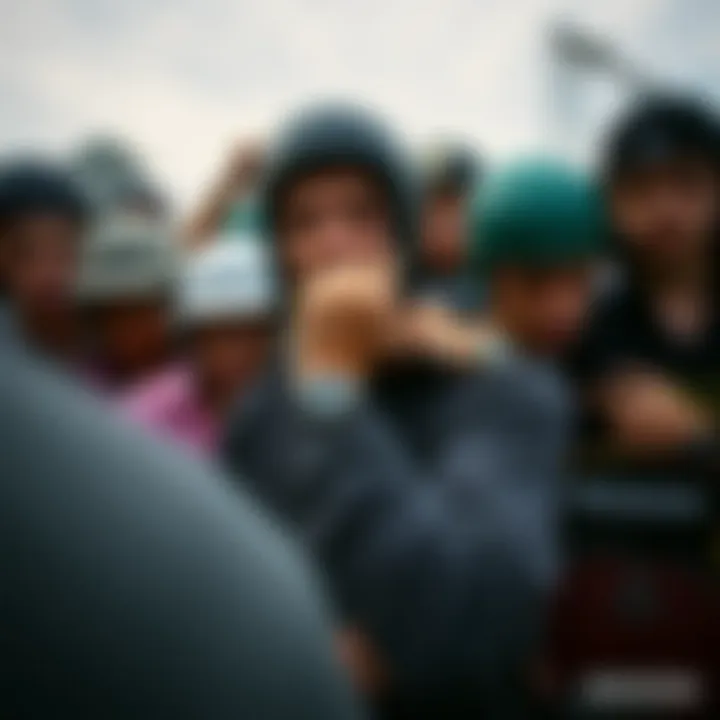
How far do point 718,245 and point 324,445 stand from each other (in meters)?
0.47

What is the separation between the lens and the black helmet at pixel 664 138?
1647 millimetres

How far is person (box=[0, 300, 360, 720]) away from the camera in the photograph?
14.4 inches

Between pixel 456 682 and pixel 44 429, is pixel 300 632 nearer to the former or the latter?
pixel 44 429

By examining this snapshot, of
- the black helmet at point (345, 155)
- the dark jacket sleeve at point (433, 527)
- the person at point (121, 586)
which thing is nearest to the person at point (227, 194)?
the black helmet at point (345, 155)

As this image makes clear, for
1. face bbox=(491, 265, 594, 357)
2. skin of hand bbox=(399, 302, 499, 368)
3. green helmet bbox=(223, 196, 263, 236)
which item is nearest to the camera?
skin of hand bbox=(399, 302, 499, 368)

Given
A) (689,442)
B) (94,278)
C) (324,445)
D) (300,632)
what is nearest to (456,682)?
(324,445)

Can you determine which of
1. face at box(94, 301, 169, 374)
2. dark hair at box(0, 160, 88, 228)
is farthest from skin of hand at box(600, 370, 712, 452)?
dark hair at box(0, 160, 88, 228)

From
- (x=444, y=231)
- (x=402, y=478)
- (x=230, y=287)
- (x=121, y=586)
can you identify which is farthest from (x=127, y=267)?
(x=121, y=586)

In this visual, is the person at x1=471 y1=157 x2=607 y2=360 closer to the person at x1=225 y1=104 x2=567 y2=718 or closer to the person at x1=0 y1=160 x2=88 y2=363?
the person at x1=225 y1=104 x2=567 y2=718

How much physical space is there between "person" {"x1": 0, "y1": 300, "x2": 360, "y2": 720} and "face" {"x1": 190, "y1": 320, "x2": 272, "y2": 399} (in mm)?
1206

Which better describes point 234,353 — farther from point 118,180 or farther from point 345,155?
point 118,180

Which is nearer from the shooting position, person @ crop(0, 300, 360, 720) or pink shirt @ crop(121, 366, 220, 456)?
person @ crop(0, 300, 360, 720)

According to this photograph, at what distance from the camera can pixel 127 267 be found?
6.29 ft

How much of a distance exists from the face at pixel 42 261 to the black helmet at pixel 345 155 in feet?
1.26
